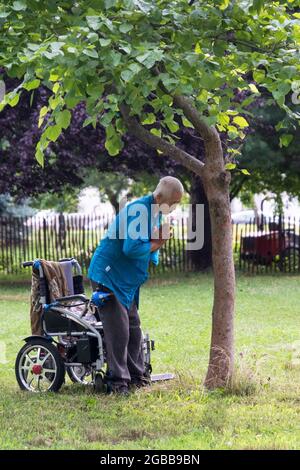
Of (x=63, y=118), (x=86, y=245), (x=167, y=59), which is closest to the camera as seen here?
(x=167, y=59)

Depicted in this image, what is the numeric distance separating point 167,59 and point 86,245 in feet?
58.7

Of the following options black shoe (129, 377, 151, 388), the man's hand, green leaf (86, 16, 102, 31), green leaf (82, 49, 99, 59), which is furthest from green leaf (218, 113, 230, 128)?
black shoe (129, 377, 151, 388)

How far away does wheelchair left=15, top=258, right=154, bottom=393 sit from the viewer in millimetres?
7742

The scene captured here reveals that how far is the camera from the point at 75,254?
23719mm

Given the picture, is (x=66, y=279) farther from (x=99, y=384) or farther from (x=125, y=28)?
(x=125, y=28)

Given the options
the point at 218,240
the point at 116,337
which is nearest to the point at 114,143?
the point at 218,240

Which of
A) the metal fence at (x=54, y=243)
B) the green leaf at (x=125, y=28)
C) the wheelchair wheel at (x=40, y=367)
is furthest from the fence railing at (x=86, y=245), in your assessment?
the green leaf at (x=125, y=28)

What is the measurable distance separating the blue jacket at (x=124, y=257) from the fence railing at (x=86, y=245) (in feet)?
49.9

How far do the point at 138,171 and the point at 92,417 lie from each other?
1349 cm

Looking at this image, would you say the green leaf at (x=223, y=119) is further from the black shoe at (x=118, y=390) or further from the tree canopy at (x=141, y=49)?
the black shoe at (x=118, y=390)

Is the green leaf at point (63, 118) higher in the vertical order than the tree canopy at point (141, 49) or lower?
lower

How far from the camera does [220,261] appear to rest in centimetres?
788

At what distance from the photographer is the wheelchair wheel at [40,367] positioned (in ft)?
25.6
